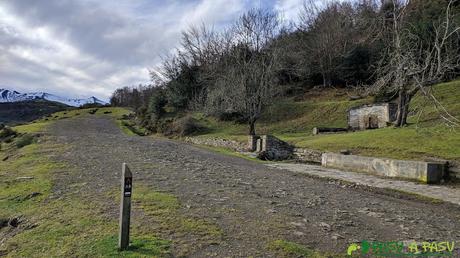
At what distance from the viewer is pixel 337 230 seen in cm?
534

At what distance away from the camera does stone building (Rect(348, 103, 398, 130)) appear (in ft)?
79.2

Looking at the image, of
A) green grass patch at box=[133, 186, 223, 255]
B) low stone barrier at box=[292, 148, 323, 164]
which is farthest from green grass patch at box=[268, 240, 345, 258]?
low stone barrier at box=[292, 148, 323, 164]

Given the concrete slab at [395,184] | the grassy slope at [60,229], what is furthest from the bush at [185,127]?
the grassy slope at [60,229]

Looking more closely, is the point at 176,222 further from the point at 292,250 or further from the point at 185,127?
the point at 185,127

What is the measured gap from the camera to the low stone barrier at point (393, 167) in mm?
10180

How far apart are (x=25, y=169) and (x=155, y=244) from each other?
8.43 metres

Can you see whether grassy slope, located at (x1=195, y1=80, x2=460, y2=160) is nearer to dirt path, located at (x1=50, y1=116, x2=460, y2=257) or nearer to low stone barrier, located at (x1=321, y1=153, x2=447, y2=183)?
low stone barrier, located at (x1=321, y1=153, x2=447, y2=183)

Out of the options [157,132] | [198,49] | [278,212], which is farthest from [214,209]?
[198,49]

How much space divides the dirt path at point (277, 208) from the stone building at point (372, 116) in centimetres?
1565

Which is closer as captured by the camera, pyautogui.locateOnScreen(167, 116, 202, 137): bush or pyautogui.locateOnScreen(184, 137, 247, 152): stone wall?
pyautogui.locateOnScreen(184, 137, 247, 152): stone wall

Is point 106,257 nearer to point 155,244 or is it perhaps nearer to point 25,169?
→ point 155,244

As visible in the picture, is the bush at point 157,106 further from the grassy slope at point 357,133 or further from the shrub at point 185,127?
the shrub at point 185,127

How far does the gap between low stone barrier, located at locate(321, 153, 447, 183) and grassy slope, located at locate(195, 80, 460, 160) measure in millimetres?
890

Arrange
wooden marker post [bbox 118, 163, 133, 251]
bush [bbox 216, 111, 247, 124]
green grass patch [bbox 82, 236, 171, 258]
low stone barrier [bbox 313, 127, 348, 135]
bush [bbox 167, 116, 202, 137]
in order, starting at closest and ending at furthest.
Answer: green grass patch [bbox 82, 236, 171, 258] < wooden marker post [bbox 118, 163, 133, 251] < low stone barrier [bbox 313, 127, 348, 135] < bush [bbox 167, 116, 202, 137] < bush [bbox 216, 111, 247, 124]
